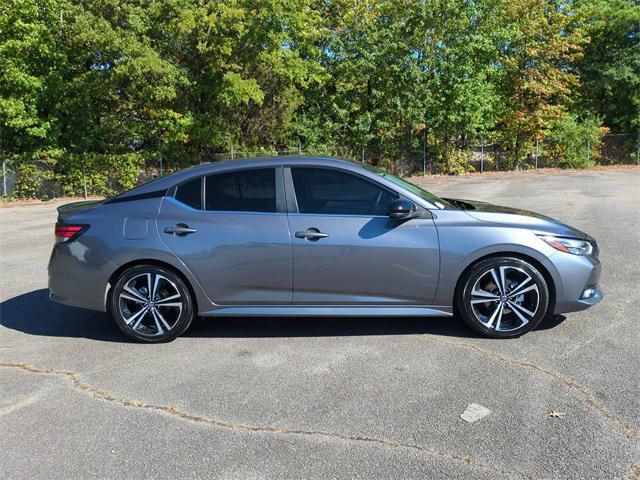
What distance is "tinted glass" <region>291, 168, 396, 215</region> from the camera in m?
4.75

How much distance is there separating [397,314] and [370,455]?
69.2 inches

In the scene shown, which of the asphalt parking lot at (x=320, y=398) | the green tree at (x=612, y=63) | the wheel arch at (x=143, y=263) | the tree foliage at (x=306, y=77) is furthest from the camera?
the green tree at (x=612, y=63)

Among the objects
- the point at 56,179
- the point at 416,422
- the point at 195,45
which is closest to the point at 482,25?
the point at 195,45

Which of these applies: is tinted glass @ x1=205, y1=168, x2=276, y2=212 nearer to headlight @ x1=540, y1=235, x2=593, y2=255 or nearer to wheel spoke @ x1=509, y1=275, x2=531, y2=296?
wheel spoke @ x1=509, y1=275, x2=531, y2=296

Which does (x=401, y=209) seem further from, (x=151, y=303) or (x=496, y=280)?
(x=151, y=303)

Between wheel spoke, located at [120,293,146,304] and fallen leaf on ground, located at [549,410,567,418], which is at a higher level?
wheel spoke, located at [120,293,146,304]

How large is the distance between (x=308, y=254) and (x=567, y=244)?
217cm

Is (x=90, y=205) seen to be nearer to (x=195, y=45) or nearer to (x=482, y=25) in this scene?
(x=195, y=45)

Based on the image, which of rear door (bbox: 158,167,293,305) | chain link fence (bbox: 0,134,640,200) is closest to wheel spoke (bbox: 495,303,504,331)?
rear door (bbox: 158,167,293,305)

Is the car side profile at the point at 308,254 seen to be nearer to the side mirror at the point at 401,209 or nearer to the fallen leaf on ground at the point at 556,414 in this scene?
the side mirror at the point at 401,209

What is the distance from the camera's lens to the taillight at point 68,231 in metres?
4.88

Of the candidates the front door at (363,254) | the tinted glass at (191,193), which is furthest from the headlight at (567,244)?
the tinted glass at (191,193)

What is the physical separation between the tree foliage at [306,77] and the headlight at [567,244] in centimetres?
1583

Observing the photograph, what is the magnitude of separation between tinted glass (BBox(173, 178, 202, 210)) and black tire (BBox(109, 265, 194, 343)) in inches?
24.2
